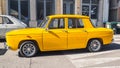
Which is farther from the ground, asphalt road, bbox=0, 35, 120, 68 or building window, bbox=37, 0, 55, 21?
building window, bbox=37, 0, 55, 21

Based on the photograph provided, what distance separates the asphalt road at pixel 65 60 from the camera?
7361 mm

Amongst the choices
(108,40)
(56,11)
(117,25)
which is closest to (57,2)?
(56,11)

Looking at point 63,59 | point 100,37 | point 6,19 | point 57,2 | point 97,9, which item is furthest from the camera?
point 97,9

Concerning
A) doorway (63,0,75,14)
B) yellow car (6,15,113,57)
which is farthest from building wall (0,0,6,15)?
yellow car (6,15,113,57)

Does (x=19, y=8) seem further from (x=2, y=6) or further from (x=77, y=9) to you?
(x=77, y=9)

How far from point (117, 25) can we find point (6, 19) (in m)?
9.37

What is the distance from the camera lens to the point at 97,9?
22766 millimetres

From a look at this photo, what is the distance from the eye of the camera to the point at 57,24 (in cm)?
902

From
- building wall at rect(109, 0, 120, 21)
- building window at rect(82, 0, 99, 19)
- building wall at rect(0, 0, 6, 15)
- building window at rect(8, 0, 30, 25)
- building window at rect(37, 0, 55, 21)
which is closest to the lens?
building wall at rect(0, 0, 6, 15)

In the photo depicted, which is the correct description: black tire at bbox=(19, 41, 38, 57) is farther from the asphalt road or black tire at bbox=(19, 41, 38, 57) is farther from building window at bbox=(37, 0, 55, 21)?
building window at bbox=(37, 0, 55, 21)

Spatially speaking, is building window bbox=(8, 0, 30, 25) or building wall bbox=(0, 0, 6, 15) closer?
building wall bbox=(0, 0, 6, 15)

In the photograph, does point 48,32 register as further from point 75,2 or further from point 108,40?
point 75,2

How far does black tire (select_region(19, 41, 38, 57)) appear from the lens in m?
8.72

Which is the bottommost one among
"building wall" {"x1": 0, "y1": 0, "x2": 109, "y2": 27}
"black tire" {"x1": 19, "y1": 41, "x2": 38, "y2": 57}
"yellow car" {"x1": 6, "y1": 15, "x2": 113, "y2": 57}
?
"black tire" {"x1": 19, "y1": 41, "x2": 38, "y2": 57}
